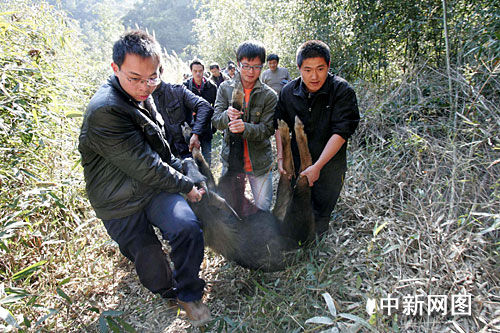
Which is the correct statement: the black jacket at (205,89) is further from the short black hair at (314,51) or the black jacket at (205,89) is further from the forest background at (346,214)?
the short black hair at (314,51)

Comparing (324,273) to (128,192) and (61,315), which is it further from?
(61,315)

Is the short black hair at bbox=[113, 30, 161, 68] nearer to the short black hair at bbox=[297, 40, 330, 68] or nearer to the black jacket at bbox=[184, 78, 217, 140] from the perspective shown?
the short black hair at bbox=[297, 40, 330, 68]

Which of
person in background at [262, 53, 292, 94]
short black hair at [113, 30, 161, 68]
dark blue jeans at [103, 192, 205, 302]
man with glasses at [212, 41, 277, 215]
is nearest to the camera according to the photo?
short black hair at [113, 30, 161, 68]

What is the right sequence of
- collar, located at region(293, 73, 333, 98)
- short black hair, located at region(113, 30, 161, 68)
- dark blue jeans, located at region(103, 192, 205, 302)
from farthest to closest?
1. collar, located at region(293, 73, 333, 98)
2. dark blue jeans, located at region(103, 192, 205, 302)
3. short black hair, located at region(113, 30, 161, 68)

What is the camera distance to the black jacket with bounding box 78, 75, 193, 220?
1.58 meters

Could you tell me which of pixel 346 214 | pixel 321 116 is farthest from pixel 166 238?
pixel 346 214

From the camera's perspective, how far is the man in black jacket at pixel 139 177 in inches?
62.3

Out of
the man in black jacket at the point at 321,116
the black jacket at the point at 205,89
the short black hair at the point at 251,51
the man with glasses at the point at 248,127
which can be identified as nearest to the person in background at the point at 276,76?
the black jacket at the point at 205,89

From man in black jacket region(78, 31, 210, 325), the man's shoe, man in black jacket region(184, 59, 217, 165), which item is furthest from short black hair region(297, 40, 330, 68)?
man in black jacket region(184, 59, 217, 165)

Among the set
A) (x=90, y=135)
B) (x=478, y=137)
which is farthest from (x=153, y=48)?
(x=478, y=137)

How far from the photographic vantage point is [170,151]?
209 cm

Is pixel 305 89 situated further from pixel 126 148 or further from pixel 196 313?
pixel 196 313

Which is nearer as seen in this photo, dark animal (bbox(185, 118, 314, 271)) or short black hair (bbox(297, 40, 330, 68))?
short black hair (bbox(297, 40, 330, 68))

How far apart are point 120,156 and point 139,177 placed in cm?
16
